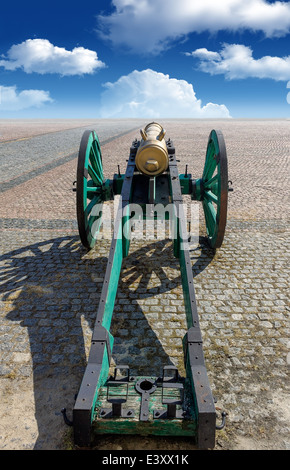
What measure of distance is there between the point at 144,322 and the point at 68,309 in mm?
1022

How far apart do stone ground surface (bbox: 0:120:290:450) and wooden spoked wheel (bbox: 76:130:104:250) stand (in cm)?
44

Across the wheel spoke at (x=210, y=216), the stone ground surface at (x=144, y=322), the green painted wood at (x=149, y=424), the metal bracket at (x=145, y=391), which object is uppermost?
the wheel spoke at (x=210, y=216)

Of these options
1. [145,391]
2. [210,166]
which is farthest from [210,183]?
[145,391]

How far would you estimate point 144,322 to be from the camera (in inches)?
156

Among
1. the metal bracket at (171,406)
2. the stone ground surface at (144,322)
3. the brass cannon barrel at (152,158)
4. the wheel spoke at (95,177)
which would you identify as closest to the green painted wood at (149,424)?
the metal bracket at (171,406)

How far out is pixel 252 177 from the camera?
1220 cm

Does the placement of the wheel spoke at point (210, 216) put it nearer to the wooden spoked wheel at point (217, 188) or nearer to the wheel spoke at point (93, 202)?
the wooden spoked wheel at point (217, 188)

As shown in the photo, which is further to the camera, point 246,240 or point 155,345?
point 246,240

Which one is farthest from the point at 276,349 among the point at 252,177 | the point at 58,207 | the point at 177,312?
the point at 252,177

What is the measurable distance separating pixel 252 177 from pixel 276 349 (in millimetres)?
9659

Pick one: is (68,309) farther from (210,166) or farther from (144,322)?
(210,166)

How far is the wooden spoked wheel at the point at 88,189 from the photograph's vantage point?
4961 millimetres

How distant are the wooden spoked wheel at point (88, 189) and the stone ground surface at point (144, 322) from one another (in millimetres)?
436

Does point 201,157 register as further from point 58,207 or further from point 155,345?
point 155,345
